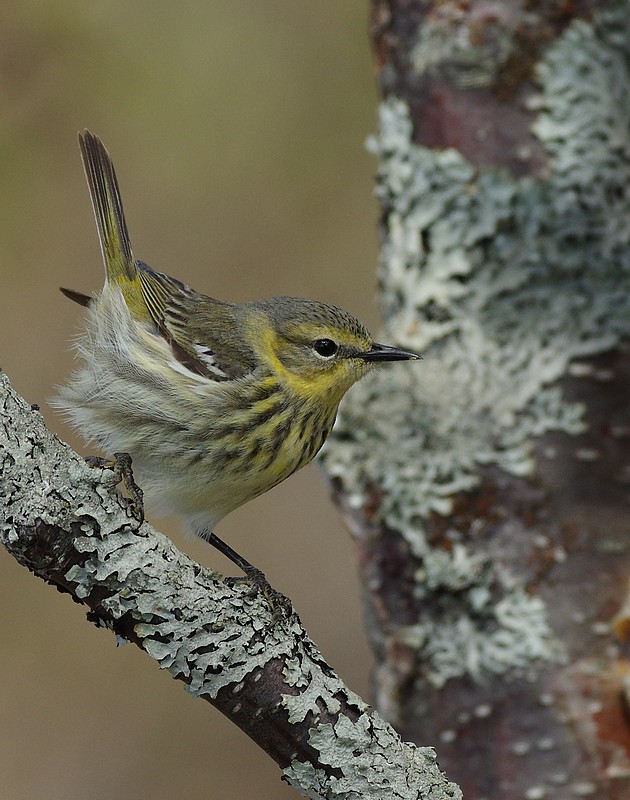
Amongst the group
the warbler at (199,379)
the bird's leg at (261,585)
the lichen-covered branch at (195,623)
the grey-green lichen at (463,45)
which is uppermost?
the grey-green lichen at (463,45)

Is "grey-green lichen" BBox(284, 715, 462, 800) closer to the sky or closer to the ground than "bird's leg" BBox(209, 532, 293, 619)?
closer to the ground

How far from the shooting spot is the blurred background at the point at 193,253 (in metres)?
5.79

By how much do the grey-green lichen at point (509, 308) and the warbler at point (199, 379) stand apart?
281mm

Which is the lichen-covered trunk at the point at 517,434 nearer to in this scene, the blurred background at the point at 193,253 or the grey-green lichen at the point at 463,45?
the grey-green lichen at the point at 463,45

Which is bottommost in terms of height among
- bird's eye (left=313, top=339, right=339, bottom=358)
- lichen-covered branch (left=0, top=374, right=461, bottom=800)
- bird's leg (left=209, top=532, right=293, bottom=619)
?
lichen-covered branch (left=0, top=374, right=461, bottom=800)

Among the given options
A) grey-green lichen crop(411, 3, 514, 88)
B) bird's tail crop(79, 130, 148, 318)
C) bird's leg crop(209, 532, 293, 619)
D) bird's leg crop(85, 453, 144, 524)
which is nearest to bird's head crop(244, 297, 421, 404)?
bird's tail crop(79, 130, 148, 318)

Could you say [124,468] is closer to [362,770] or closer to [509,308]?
[362,770]

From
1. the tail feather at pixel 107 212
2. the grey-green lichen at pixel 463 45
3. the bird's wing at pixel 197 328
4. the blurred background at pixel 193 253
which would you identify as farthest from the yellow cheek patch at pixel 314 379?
the blurred background at pixel 193 253

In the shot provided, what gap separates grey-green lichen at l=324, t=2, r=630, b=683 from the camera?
361cm

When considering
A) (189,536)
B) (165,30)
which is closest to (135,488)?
(189,536)

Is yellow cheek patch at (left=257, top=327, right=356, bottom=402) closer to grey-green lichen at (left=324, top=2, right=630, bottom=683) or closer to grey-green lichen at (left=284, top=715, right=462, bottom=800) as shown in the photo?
grey-green lichen at (left=324, top=2, right=630, bottom=683)

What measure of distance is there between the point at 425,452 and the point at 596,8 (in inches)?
67.7

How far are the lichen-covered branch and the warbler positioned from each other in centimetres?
108

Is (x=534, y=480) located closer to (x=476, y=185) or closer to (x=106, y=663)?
(x=476, y=185)
